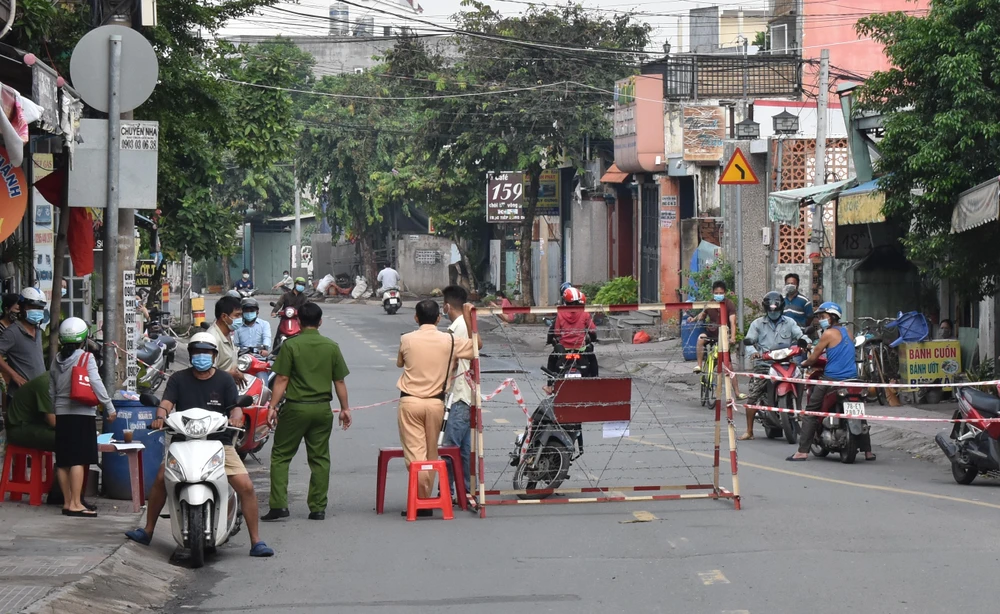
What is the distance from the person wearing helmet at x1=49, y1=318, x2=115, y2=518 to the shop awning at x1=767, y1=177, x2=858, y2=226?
1337 centimetres

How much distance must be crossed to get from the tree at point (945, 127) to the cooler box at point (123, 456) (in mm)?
9773

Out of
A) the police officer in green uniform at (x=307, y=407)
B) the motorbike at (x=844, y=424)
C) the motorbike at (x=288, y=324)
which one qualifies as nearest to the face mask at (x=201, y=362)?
the police officer in green uniform at (x=307, y=407)

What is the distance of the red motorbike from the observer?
12.3 meters

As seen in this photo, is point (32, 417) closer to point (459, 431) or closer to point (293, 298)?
point (459, 431)

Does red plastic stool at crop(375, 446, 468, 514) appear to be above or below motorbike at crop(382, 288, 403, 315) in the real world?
below

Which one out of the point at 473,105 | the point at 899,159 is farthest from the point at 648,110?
the point at 899,159

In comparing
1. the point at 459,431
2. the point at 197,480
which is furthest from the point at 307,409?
the point at 197,480

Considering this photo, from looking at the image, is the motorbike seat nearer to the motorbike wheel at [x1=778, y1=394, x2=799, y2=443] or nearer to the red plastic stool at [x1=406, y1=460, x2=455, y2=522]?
the motorbike wheel at [x1=778, y1=394, x2=799, y2=443]

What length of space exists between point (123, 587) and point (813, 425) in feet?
28.0

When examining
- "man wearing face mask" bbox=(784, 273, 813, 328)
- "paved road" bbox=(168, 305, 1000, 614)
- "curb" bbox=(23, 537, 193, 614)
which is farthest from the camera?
"man wearing face mask" bbox=(784, 273, 813, 328)

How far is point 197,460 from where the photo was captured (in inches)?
342

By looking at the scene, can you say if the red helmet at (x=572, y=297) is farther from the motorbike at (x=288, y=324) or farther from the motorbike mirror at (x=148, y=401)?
the motorbike at (x=288, y=324)

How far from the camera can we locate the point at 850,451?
45.8 feet

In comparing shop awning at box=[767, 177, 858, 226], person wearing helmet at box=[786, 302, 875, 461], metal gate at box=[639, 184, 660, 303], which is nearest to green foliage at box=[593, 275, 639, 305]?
metal gate at box=[639, 184, 660, 303]
